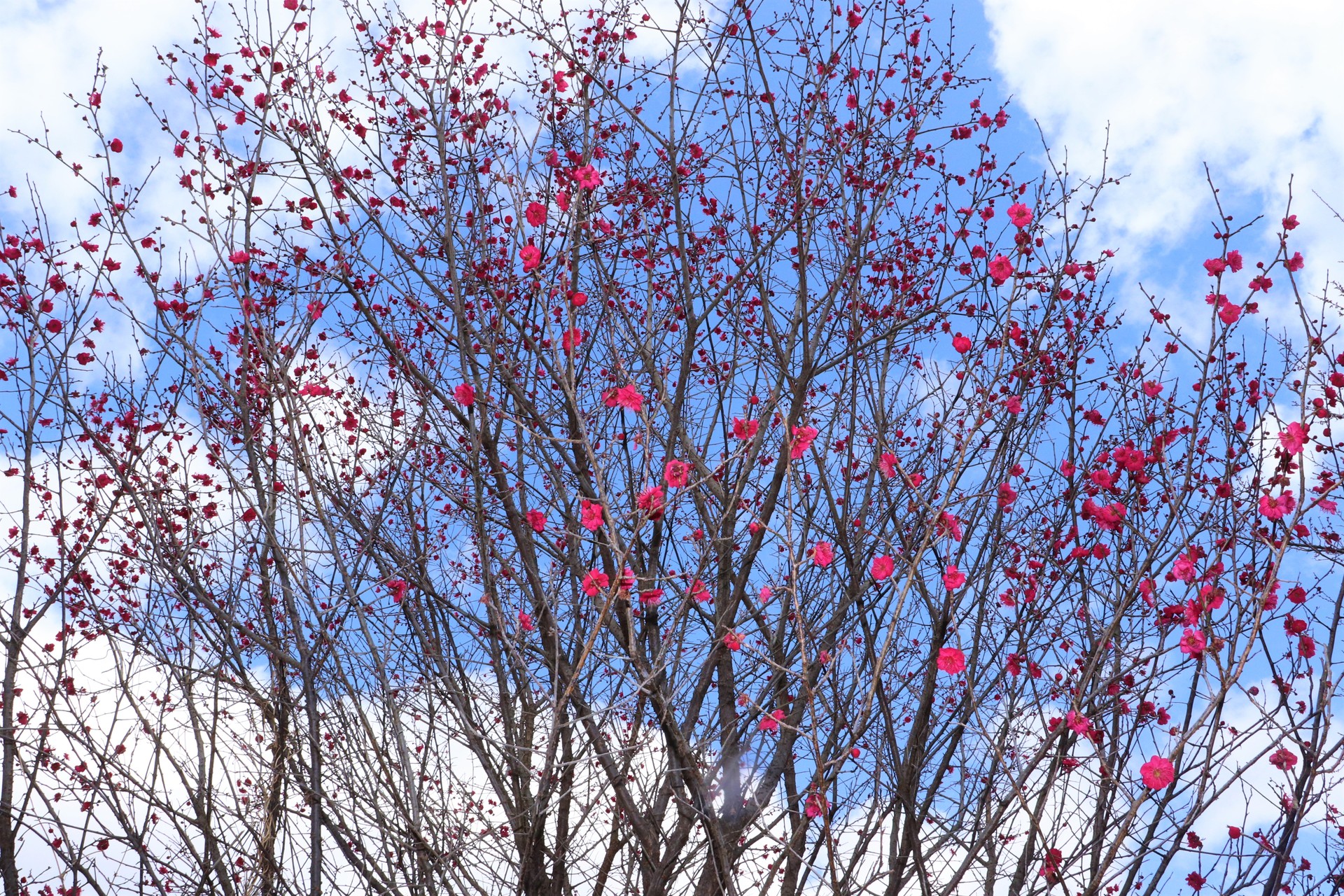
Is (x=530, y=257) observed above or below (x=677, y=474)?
above

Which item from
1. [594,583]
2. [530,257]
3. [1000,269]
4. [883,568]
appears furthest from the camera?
[1000,269]

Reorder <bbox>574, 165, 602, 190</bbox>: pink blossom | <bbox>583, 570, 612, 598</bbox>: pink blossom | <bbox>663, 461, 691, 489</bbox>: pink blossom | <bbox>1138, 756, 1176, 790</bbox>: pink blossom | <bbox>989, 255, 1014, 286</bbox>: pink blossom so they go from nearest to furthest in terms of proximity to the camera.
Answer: <bbox>1138, 756, 1176, 790</bbox>: pink blossom → <bbox>583, 570, 612, 598</bbox>: pink blossom → <bbox>663, 461, 691, 489</bbox>: pink blossom → <bbox>574, 165, 602, 190</bbox>: pink blossom → <bbox>989, 255, 1014, 286</bbox>: pink blossom

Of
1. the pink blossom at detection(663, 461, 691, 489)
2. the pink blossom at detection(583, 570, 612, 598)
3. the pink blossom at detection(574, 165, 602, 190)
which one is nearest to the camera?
the pink blossom at detection(583, 570, 612, 598)

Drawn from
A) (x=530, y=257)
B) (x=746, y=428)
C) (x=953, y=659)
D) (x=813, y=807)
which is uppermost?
(x=530, y=257)

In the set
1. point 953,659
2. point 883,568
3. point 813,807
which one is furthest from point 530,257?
point 813,807

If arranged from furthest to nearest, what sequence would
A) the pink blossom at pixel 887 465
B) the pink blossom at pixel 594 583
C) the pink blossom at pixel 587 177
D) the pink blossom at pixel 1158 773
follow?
the pink blossom at pixel 887 465 → the pink blossom at pixel 587 177 → the pink blossom at pixel 594 583 → the pink blossom at pixel 1158 773

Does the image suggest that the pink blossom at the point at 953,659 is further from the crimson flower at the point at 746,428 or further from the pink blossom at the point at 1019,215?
the pink blossom at the point at 1019,215

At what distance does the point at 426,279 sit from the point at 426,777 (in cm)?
250

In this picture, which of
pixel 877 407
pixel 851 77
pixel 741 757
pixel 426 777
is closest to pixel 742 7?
pixel 851 77

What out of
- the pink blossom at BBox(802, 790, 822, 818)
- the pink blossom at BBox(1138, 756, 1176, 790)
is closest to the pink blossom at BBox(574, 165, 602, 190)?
the pink blossom at BBox(802, 790, 822, 818)

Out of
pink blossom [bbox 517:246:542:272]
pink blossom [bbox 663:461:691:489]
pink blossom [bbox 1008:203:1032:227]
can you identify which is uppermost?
pink blossom [bbox 1008:203:1032:227]

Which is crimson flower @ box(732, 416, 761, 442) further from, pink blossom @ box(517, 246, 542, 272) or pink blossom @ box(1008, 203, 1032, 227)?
pink blossom @ box(1008, 203, 1032, 227)

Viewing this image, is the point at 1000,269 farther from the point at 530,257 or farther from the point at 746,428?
the point at 530,257

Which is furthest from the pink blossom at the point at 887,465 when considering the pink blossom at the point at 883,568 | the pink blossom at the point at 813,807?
the pink blossom at the point at 813,807
